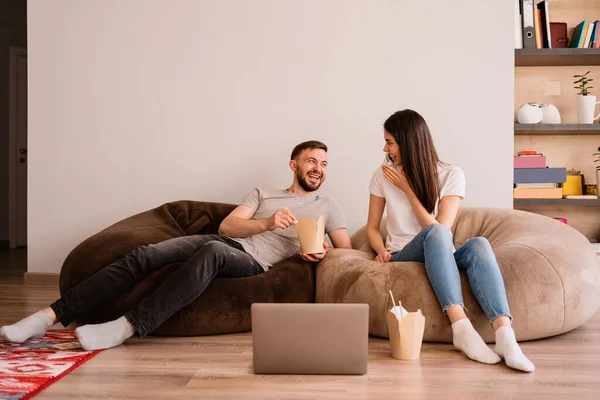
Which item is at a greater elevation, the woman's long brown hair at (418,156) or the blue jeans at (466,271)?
the woman's long brown hair at (418,156)

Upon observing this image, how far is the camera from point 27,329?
2.51 m

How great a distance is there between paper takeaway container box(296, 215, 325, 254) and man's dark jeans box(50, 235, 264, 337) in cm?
28

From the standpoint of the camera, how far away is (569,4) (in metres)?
4.54

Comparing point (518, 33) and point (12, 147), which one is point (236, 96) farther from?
point (12, 147)

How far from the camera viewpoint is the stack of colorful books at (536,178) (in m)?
4.20

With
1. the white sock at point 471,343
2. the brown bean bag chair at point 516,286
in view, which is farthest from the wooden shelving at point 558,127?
the white sock at point 471,343

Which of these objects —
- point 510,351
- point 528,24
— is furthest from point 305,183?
point 528,24

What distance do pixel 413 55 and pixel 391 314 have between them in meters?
2.11

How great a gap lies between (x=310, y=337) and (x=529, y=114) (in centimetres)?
265

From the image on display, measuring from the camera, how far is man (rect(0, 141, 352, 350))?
8.36 ft

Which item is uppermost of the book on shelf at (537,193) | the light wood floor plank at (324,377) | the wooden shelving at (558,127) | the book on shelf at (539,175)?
the wooden shelving at (558,127)

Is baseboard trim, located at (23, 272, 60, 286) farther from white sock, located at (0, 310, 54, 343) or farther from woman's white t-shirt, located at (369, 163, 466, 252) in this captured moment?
woman's white t-shirt, located at (369, 163, 466, 252)

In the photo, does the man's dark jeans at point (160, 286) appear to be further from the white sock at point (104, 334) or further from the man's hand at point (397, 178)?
the man's hand at point (397, 178)

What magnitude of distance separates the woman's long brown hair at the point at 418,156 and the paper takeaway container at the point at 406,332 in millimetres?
711
